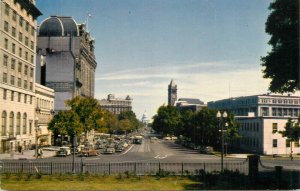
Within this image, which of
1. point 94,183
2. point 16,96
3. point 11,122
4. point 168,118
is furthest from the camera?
point 168,118

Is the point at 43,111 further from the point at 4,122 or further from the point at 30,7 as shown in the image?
the point at 4,122

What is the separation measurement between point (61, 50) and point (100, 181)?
286ft

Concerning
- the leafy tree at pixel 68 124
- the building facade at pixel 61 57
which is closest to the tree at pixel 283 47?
the leafy tree at pixel 68 124

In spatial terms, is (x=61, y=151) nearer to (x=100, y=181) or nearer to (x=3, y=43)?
(x=3, y=43)

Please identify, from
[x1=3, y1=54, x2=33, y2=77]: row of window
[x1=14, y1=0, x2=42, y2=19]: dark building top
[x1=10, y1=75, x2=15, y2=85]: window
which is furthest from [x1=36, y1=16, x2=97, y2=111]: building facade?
[x1=10, y1=75, x2=15, y2=85]: window

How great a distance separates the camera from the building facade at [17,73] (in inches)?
2219

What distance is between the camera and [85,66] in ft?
424

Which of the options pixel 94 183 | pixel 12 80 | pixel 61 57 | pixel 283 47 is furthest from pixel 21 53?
pixel 283 47

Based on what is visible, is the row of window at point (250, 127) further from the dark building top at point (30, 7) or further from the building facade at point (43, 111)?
the dark building top at point (30, 7)

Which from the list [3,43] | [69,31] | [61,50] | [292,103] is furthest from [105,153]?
[292,103]

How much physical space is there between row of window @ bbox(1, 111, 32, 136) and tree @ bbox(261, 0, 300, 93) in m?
39.8

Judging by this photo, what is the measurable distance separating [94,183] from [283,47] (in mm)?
19304

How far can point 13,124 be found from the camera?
6044 centimetres

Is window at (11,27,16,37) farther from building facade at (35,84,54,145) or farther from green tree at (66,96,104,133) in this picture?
green tree at (66,96,104,133)
